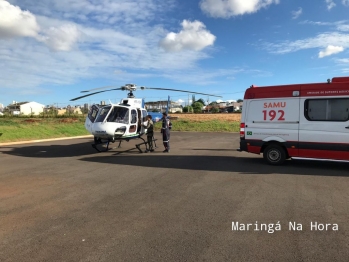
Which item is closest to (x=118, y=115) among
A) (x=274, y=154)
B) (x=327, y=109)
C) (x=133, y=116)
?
(x=133, y=116)

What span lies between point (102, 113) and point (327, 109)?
8.74m

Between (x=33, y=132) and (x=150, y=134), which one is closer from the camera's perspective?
(x=150, y=134)

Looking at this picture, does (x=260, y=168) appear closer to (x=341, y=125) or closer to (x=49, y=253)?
(x=341, y=125)

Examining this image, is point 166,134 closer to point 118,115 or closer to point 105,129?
point 118,115

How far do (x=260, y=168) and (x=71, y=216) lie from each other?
5920 millimetres

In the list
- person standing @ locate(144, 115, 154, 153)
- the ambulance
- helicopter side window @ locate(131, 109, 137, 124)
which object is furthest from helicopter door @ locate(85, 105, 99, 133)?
the ambulance

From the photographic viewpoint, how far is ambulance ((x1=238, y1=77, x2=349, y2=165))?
8.16m

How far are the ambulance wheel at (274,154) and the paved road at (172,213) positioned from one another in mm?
491

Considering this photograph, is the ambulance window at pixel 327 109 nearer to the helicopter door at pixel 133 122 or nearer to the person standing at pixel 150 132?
the person standing at pixel 150 132

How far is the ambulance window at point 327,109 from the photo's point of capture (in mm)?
8102

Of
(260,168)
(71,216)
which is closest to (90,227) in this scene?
(71,216)

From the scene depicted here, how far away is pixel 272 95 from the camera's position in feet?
30.0

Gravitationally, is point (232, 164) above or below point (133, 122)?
below

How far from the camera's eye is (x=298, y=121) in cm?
870
